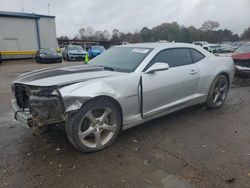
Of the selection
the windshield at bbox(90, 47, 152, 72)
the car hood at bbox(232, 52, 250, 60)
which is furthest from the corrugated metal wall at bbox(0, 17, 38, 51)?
the windshield at bbox(90, 47, 152, 72)

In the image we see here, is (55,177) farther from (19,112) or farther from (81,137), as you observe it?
(19,112)

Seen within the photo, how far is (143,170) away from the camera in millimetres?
3000

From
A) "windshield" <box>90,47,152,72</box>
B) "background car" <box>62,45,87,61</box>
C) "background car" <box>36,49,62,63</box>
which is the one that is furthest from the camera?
"background car" <box>62,45,87,61</box>

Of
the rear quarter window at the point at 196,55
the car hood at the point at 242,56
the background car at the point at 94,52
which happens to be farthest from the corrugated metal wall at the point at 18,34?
the rear quarter window at the point at 196,55

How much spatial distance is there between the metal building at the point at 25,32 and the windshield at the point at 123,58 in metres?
23.4

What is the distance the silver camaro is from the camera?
3109mm

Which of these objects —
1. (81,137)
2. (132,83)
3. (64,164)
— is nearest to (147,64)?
(132,83)

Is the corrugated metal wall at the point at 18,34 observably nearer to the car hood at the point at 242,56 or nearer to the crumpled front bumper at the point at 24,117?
the car hood at the point at 242,56

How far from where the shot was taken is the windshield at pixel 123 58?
398 centimetres

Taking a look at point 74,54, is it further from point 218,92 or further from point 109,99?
point 109,99

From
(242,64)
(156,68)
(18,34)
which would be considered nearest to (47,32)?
(18,34)

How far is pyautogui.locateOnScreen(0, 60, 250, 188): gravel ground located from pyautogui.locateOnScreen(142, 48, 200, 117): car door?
0.47m

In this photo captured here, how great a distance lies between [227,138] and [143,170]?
173 cm

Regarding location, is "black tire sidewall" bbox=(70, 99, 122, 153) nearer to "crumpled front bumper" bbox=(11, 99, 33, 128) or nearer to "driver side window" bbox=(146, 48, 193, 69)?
"crumpled front bumper" bbox=(11, 99, 33, 128)
